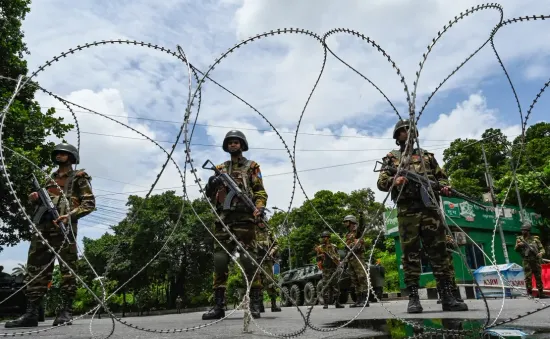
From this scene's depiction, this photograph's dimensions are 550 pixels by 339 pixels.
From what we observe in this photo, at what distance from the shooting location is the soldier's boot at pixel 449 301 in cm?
509

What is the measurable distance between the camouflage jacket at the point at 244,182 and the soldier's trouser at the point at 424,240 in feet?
5.53

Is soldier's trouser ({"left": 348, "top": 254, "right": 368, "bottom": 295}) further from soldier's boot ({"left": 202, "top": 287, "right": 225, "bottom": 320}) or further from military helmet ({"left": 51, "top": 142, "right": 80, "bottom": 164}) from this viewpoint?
military helmet ({"left": 51, "top": 142, "right": 80, "bottom": 164})

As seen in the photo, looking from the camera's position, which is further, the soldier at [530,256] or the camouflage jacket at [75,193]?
the soldier at [530,256]

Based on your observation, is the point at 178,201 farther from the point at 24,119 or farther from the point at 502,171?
the point at 502,171

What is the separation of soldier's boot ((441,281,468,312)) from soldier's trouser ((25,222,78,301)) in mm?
4338

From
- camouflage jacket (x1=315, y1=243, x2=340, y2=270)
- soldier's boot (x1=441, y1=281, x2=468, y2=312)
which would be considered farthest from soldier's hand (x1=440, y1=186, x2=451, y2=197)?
camouflage jacket (x1=315, y1=243, x2=340, y2=270)

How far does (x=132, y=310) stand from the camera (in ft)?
117

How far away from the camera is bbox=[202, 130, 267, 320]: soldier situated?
208 inches

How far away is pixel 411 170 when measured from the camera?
524cm

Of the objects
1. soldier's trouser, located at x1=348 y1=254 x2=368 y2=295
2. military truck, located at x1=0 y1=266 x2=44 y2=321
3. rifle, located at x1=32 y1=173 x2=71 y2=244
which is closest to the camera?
rifle, located at x1=32 y1=173 x2=71 y2=244

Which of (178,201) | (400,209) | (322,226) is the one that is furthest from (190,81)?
(322,226)

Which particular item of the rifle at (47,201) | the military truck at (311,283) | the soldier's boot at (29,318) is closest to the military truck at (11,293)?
the soldier's boot at (29,318)

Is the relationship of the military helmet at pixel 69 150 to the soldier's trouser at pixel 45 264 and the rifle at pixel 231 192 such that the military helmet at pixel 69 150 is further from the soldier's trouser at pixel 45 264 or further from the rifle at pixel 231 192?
the rifle at pixel 231 192

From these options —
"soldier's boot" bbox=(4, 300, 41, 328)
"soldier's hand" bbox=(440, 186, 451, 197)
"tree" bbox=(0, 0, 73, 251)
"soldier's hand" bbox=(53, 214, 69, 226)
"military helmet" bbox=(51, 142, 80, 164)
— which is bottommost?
"soldier's boot" bbox=(4, 300, 41, 328)
